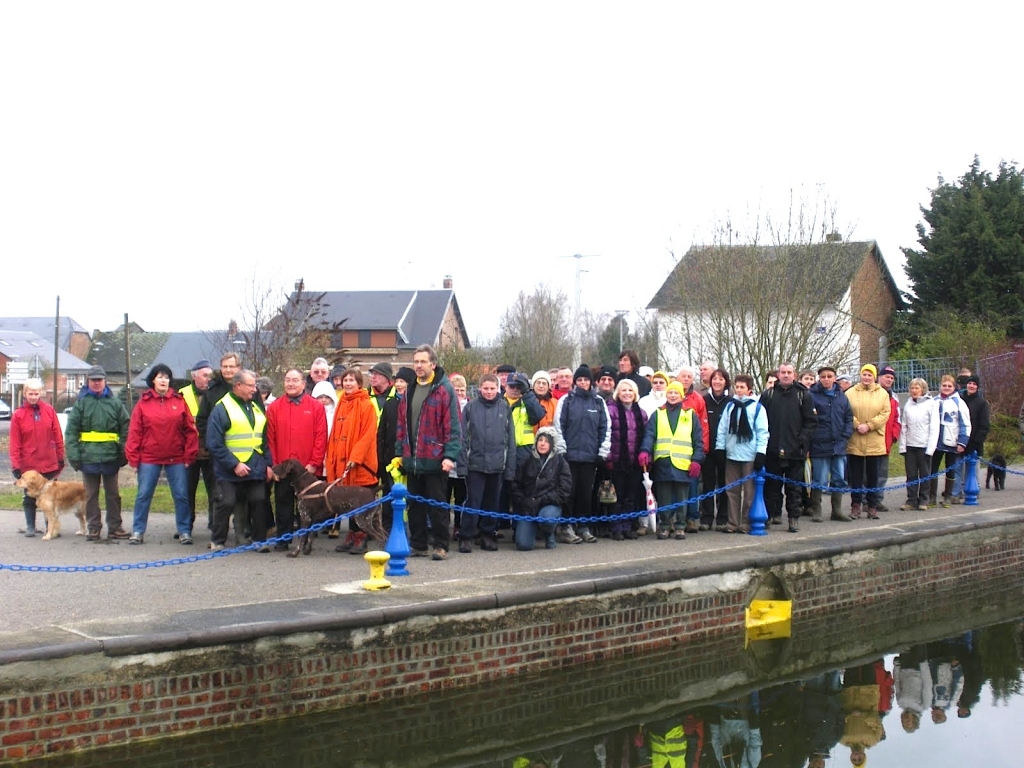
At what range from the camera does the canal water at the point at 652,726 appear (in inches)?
278

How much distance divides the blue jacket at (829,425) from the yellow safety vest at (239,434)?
6.72m

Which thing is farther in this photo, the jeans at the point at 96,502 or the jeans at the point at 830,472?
the jeans at the point at 830,472

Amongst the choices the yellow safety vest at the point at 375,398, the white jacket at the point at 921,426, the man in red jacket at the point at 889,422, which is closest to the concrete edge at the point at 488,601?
the man in red jacket at the point at 889,422

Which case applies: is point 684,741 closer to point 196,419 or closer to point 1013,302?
point 196,419

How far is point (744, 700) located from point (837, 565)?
3109 millimetres

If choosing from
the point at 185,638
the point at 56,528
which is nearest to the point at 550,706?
the point at 185,638

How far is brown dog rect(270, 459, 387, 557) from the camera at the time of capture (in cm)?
1016

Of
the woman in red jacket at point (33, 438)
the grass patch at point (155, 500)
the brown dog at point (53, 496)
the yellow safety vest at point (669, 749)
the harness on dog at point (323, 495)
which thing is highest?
the woman in red jacket at point (33, 438)

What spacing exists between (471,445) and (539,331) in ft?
Answer: 124

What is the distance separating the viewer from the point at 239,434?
1030 cm

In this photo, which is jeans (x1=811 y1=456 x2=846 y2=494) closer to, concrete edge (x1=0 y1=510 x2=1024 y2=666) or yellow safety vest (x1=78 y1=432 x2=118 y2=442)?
concrete edge (x1=0 y1=510 x2=1024 y2=666)

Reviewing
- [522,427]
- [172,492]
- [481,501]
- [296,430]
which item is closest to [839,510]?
[522,427]

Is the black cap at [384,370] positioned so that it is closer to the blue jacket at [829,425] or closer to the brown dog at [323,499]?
the brown dog at [323,499]

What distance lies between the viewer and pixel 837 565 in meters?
11.3
